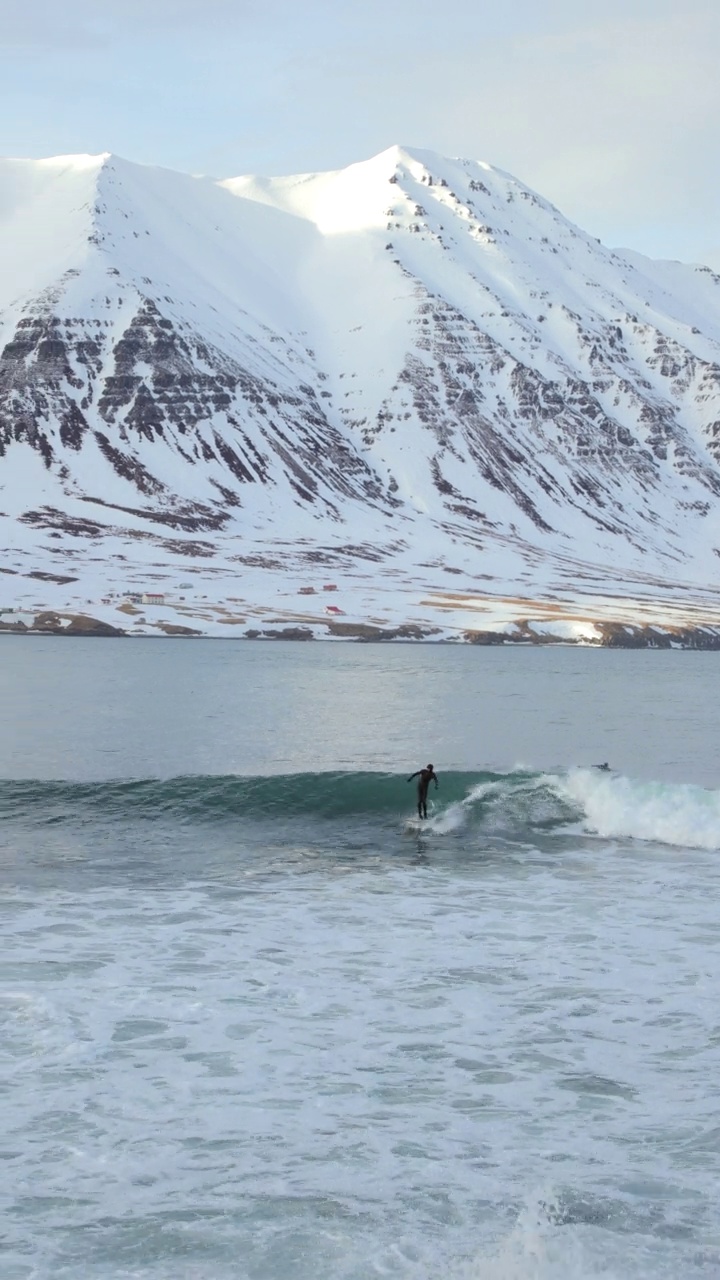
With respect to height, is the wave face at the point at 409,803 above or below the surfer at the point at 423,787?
below

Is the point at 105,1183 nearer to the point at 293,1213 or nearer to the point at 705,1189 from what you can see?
the point at 293,1213

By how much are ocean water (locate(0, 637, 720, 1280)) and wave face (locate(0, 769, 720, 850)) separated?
0.17m

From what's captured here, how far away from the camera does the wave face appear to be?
43022 mm

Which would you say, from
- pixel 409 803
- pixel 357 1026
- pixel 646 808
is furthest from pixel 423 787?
pixel 357 1026

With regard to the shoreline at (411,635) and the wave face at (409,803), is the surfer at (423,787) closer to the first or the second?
the wave face at (409,803)

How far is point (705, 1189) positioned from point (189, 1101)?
7202 millimetres

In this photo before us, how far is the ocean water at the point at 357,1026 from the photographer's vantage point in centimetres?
1558

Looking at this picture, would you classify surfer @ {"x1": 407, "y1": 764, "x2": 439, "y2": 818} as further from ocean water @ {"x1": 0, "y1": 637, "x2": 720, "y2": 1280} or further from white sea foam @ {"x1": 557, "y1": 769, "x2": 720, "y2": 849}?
white sea foam @ {"x1": 557, "y1": 769, "x2": 720, "y2": 849}

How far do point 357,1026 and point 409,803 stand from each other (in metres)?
25.7

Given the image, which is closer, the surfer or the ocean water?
the ocean water

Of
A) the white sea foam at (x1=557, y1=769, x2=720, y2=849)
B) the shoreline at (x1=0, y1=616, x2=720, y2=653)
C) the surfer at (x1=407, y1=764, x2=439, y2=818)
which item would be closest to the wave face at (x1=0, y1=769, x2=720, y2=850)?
the white sea foam at (x1=557, y1=769, x2=720, y2=849)

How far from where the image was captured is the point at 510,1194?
1634 centimetres

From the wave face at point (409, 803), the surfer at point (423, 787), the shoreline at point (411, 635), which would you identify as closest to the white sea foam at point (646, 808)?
the wave face at point (409, 803)

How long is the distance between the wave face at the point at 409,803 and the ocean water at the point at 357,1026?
17 cm
